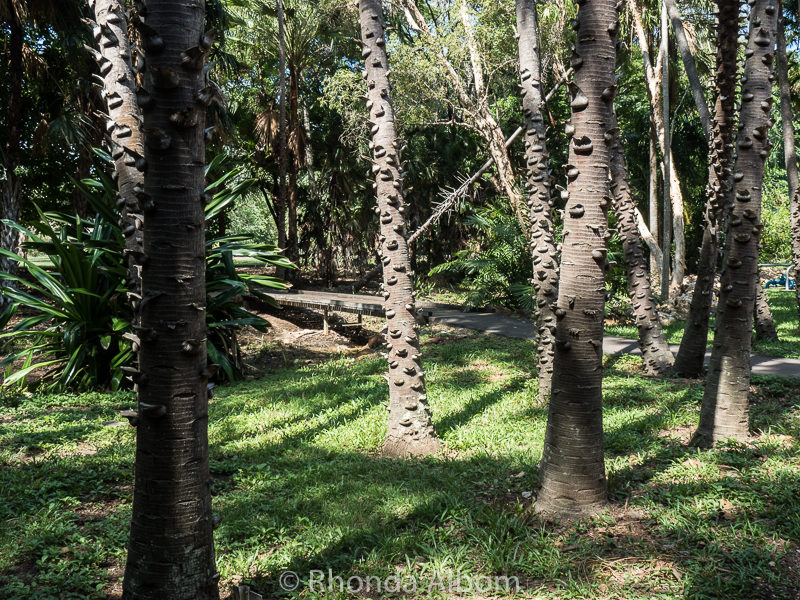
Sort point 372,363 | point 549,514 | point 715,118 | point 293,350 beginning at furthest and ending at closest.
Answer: point 293,350 < point 372,363 < point 715,118 < point 549,514

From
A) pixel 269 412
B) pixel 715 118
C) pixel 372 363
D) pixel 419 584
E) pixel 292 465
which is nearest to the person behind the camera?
pixel 419 584

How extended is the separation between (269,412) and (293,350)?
4576 millimetres

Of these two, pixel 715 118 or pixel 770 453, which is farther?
pixel 715 118

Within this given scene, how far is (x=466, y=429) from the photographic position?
5.75m

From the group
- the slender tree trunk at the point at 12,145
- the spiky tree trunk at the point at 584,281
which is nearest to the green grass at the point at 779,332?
the spiky tree trunk at the point at 584,281

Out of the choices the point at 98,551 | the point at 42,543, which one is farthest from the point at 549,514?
the point at 42,543

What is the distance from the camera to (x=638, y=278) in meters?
8.18

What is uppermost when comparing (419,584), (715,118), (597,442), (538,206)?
(715,118)

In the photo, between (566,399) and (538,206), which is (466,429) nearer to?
(566,399)

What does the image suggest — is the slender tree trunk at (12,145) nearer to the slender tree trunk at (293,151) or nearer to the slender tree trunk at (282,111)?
the slender tree trunk at (282,111)

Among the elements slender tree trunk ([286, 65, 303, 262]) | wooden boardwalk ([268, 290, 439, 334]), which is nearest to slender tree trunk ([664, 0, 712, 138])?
wooden boardwalk ([268, 290, 439, 334])

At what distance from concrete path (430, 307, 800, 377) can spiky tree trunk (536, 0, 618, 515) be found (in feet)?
16.6

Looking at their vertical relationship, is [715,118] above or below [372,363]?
above

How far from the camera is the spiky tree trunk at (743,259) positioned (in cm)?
478
